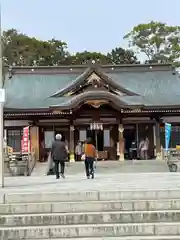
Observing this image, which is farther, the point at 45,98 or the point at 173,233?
the point at 45,98

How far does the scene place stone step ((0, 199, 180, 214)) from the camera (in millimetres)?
8367

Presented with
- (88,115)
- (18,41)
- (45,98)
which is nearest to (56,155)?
(88,115)

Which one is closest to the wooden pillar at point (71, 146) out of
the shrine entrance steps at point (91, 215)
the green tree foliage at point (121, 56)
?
the shrine entrance steps at point (91, 215)

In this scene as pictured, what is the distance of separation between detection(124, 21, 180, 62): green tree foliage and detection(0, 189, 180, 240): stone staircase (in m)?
44.9

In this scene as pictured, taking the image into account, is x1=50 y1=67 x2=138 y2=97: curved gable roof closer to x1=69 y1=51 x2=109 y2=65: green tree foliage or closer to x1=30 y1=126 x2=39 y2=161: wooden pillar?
x1=30 y1=126 x2=39 y2=161: wooden pillar

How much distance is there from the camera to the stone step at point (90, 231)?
24.9 ft

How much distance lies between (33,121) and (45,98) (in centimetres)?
245

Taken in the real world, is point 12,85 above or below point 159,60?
below

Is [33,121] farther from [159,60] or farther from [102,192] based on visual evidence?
[159,60]

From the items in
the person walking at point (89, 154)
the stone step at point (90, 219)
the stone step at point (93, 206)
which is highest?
the person walking at point (89, 154)

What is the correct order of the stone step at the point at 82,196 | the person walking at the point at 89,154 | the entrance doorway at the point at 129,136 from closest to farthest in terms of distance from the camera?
the stone step at the point at 82,196
the person walking at the point at 89,154
the entrance doorway at the point at 129,136

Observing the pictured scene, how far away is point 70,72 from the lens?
34.8 metres

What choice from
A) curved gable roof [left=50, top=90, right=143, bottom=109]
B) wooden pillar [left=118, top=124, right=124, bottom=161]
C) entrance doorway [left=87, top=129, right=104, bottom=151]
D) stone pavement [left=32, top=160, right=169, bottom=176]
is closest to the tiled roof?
curved gable roof [left=50, top=90, right=143, bottom=109]

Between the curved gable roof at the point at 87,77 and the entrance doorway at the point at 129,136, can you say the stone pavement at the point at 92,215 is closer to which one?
the curved gable roof at the point at 87,77
